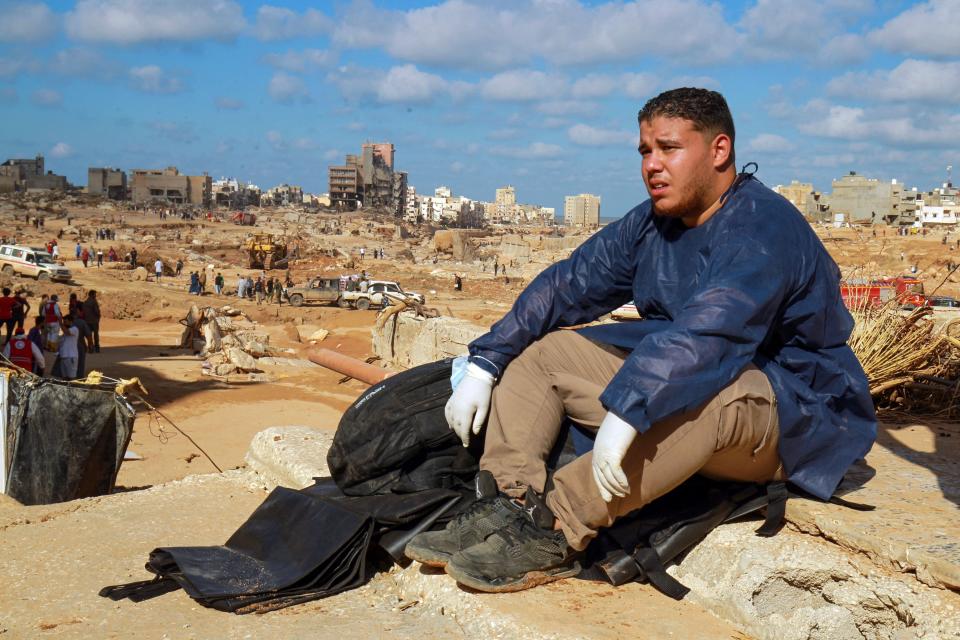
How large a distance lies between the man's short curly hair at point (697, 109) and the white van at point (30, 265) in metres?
29.2

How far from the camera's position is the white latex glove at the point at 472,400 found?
9.46 feet

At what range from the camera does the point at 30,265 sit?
28953 mm

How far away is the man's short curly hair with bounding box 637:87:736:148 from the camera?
2.71 m

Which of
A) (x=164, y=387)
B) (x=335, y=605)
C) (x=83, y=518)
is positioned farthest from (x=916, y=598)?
(x=164, y=387)

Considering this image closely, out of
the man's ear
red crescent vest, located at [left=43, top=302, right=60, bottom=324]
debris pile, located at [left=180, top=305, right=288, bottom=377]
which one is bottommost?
debris pile, located at [left=180, top=305, right=288, bottom=377]

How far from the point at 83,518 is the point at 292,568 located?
154 cm

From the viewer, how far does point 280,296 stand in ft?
94.5

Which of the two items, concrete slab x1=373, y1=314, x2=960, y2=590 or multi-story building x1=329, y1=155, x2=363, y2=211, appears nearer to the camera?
concrete slab x1=373, y1=314, x2=960, y2=590

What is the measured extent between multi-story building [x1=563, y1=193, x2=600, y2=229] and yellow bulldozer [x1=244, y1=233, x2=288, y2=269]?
91017 mm

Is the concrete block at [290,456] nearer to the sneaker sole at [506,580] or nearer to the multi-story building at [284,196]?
the sneaker sole at [506,580]

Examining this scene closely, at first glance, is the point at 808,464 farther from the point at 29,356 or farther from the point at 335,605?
the point at 29,356

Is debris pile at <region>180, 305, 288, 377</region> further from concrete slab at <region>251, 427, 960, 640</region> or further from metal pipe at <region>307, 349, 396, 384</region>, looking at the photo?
concrete slab at <region>251, 427, 960, 640</region>

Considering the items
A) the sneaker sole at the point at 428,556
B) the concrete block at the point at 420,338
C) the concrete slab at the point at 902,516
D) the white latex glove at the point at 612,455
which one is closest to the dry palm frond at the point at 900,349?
the concrete slab at the point at 902,516

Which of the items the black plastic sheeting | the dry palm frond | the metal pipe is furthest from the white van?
the dry palm frond
